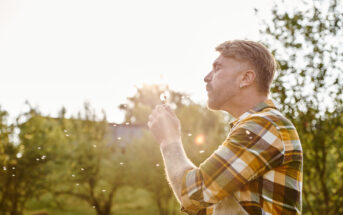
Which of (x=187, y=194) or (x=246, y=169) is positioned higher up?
(x=246, y=169)

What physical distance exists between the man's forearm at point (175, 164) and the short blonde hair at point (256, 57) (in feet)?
2.29

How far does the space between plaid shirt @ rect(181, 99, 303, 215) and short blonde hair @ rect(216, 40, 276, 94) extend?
0.40 meters

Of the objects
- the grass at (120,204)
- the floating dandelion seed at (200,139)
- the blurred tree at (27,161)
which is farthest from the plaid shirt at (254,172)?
the grass at (120,204)

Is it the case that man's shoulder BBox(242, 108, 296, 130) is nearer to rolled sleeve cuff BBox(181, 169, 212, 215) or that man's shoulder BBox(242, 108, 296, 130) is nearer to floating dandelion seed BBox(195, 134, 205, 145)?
rolled sleeve cuff BBox(181, 169, 212, 215)

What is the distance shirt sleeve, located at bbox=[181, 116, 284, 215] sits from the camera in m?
1.86

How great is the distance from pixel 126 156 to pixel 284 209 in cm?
2539

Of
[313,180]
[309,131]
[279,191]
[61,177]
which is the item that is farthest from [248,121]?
[61,177]

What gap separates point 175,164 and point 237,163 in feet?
1.29

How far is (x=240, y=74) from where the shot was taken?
92.7 inches

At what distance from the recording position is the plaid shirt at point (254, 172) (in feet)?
6.14

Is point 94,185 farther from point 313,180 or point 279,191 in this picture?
point 279,191

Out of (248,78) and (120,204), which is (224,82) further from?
(120,204)

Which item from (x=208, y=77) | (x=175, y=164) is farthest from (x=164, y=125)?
(x=208, y=77)

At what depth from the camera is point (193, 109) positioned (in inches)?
1124
